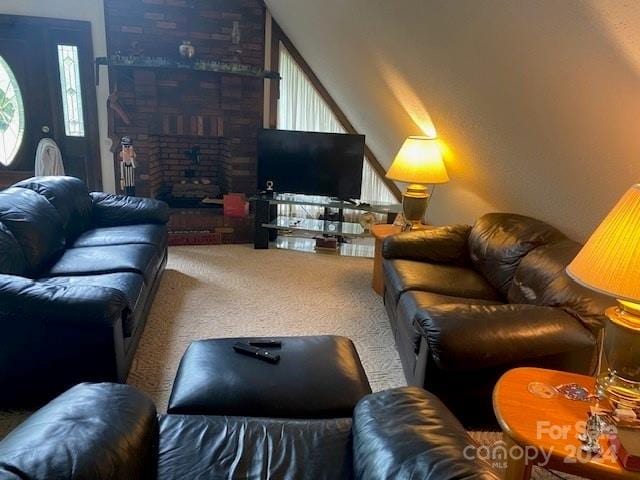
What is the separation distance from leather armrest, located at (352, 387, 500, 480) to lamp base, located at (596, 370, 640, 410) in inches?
22.7

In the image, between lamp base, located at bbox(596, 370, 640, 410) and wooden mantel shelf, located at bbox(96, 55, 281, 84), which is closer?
lamp base, located at bbox(596, 370, 640, 410)

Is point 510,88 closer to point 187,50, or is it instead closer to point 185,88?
point 187,50

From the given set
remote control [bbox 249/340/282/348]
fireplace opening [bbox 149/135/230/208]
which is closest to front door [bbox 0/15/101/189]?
fireplace opening [bbox 149/135/230/208]

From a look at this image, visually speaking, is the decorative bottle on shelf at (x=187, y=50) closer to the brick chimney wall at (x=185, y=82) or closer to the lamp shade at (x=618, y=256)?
the brick chimney wall at (x=185, y=82)

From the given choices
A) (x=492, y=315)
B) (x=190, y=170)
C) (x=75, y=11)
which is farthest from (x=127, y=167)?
(x=492, y=315)

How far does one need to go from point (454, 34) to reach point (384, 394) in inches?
65.1

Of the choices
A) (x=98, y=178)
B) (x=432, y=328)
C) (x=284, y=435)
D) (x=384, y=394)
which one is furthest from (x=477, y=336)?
(x=98, y=178)

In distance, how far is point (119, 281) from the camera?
8.50 feet

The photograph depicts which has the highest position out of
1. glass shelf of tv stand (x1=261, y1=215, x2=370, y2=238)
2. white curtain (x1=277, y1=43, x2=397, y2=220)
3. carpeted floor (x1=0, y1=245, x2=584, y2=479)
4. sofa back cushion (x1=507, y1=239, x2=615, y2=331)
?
white curtain (x1=277, y1=43, x2=397, y2=220)

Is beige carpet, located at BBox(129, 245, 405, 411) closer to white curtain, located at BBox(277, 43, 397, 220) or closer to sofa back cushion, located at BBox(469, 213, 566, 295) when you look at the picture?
sofa back cushion, located at BBox(469, 213, 566, 295)

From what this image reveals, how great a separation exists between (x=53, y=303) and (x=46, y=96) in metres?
3.80

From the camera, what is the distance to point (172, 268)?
417 cm

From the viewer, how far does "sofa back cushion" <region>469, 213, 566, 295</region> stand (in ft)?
9.01

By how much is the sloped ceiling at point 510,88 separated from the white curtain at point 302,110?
1068 mm
